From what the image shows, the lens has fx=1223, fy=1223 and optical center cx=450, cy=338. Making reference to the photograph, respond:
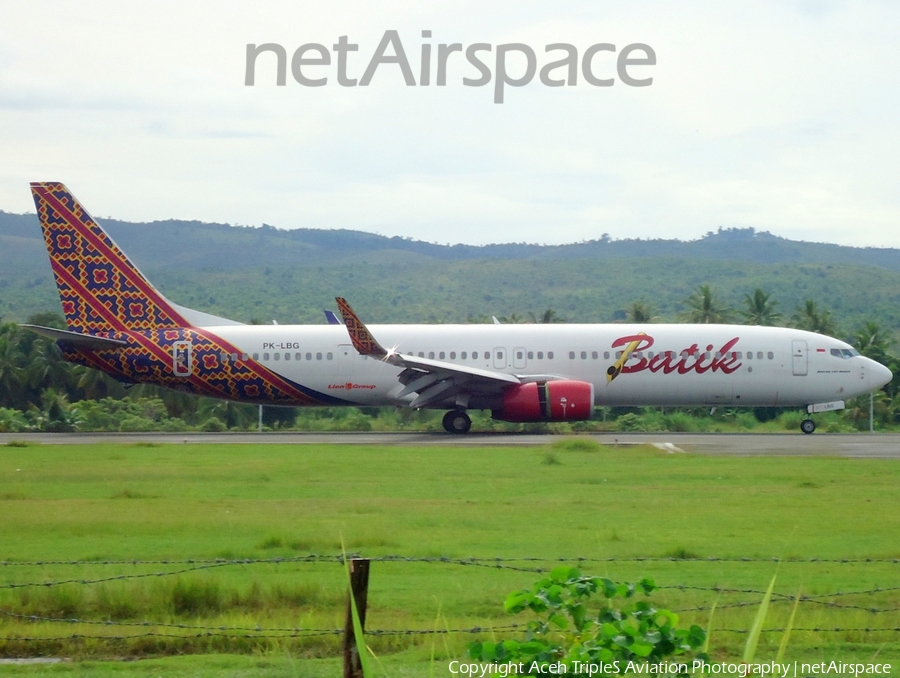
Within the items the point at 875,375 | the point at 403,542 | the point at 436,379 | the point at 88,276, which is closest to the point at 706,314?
the point at 875,375

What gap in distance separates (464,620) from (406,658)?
3.92ft

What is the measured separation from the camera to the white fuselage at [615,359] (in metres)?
35.8

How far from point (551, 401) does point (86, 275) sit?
49.1 feet

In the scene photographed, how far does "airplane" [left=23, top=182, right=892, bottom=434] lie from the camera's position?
35.7 m

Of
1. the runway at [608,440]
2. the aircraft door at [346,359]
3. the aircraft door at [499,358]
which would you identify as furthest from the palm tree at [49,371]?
the aircraft door at [499,358]

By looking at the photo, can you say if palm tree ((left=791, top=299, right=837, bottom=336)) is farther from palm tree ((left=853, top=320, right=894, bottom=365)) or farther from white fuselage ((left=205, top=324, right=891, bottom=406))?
white fuselage ((left=205, top=324, right=891, bottom=406))

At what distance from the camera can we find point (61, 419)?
1725 inches

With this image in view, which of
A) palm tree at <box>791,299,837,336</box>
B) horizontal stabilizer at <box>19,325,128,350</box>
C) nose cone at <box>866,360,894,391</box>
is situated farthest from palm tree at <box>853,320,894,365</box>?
horizontal stabilizer at <box>19,325,128,350</box>

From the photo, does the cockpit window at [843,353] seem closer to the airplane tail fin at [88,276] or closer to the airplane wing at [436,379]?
the airplane wing at [436,379]

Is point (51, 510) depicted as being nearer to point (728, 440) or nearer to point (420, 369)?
point (420, 369)

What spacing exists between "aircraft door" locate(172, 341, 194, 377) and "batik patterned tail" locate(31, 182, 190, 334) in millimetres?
1156

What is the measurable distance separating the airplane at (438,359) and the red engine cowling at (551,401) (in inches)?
1.6

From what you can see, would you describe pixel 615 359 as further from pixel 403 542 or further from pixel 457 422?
pixel 403 542

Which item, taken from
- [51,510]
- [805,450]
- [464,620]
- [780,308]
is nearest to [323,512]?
[51,510]
